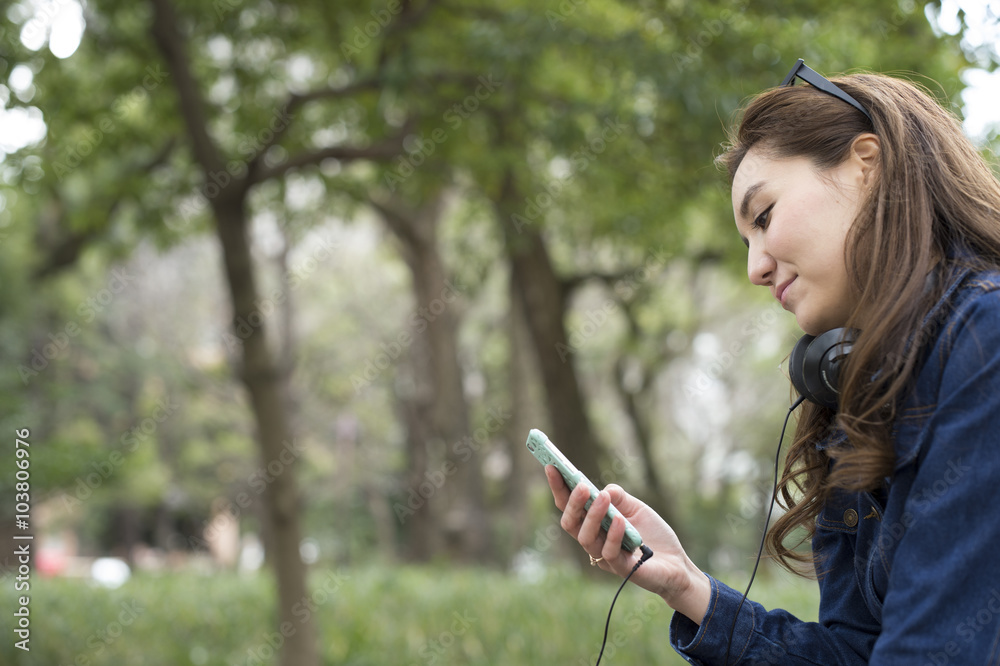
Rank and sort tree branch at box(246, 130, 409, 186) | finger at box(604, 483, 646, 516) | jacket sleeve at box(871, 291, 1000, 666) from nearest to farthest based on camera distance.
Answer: jacket sleeve at box(871, 291, 1000, 666)
finger at box(604, 483, 646, 516)
tree branch at box(246, 130, 409, 186)

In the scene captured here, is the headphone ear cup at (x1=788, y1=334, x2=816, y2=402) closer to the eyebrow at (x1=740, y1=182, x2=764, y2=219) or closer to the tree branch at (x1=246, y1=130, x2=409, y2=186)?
the eyebrow at (x1=740, y1=182, x2=764, y2=219)

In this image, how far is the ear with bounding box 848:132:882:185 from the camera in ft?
4.20

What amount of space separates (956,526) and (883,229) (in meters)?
0.42

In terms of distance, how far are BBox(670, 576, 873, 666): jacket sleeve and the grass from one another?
4129 mm

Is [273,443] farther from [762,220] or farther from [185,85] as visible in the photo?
[762,220]

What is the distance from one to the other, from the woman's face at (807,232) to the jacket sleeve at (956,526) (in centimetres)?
22

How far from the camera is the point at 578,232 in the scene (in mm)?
9797

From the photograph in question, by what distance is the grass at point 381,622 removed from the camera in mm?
5773

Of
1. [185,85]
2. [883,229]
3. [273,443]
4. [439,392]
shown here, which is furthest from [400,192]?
[883,229]

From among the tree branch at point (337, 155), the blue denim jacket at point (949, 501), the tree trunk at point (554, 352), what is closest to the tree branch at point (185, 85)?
the tree branch at point (337, 155)

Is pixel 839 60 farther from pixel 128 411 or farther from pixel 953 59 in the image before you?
pixel 128 411

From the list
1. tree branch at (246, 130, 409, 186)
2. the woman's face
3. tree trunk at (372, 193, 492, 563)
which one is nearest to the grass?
tree branch at (246, 130, 409, 186)

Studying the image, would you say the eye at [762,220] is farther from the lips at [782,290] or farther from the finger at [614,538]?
the finger at [614,538]

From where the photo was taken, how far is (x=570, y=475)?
142 centimetres
